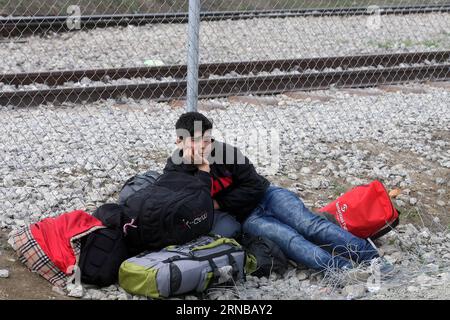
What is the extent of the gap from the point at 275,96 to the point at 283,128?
51.4 inches

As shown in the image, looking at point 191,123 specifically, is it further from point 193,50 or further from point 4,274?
point 4,274

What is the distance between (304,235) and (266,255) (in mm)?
336

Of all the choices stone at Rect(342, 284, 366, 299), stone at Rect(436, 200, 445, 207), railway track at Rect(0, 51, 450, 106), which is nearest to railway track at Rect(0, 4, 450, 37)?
railway track at Rect(0, 51, 450, 106)

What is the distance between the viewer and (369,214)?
203 inches

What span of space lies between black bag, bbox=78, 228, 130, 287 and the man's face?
71 cm

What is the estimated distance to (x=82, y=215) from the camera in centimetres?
443

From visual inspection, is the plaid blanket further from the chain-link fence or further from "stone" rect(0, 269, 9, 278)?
the chain-link fence

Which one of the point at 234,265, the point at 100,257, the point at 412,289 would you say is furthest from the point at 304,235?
the point at 100,257

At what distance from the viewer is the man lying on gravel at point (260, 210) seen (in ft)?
15.5

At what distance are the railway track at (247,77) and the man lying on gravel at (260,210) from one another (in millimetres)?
3123

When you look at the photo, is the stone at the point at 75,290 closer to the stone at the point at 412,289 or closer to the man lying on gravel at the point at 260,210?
the man lying on gravel at the point at 260,210

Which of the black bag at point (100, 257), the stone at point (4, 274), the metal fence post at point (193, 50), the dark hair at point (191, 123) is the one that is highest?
the metal fence post at point (193, 50)

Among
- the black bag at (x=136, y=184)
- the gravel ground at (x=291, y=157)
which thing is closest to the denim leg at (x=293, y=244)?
the gravel ground at (x=291, y=157)

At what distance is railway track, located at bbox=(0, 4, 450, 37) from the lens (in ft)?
33.2
